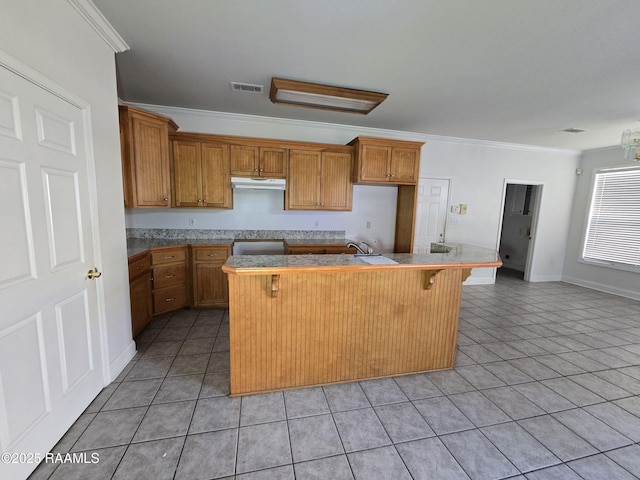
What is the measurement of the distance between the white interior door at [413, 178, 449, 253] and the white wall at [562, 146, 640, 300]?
3032 millimetres

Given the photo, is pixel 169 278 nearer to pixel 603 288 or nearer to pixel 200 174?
pixel 200 174

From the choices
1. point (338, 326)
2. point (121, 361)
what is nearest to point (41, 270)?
point (121, 361)

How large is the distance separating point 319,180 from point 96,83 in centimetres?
256

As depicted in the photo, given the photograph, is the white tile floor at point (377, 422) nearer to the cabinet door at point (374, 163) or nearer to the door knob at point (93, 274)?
the door knob at point (93, 274)

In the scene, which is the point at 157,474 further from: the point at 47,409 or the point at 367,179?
the point at 367,179

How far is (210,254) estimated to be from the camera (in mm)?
3453

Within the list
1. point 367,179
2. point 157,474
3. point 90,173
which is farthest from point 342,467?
point 367,179

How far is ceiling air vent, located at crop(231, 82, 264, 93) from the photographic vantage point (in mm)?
2822

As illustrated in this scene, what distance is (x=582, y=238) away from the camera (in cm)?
530

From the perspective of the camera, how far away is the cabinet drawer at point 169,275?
10.3 ft

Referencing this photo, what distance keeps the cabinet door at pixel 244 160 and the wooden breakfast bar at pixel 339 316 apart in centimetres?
191

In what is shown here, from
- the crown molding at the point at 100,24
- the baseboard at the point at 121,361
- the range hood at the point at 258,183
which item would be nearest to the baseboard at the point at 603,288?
the range hood at the point at 258,183

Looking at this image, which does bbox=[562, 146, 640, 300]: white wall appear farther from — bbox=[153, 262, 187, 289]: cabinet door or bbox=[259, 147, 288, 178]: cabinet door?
bbox=[153, 262, 187, 289]: cabinet door

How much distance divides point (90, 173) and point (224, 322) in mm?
2087
